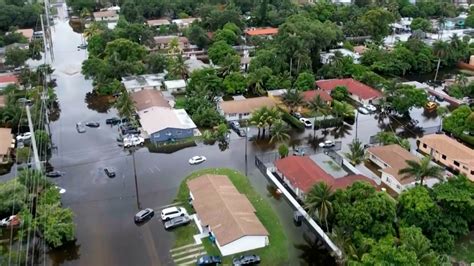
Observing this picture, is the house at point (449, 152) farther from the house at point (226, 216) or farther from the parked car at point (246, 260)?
the parked car at point (246, 260)

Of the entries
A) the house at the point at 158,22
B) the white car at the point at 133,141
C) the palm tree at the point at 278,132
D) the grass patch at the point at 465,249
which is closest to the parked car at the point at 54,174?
the white car at the point at 133,141

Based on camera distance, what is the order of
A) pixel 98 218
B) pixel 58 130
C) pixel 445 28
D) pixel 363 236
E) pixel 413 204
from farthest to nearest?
pixel 445 28
pixel 58 130
pixel 98 218
pixel 413 204
pixel 363 236

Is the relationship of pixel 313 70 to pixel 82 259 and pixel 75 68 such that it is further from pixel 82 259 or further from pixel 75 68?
pixel 82 259

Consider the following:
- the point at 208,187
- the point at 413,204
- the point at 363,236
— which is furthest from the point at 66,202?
the point at 413,204

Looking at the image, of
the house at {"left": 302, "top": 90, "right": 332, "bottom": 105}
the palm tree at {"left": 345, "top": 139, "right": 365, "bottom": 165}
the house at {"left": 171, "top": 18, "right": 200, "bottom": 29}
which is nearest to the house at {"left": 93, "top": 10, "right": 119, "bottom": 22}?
the house at {"left": 171, "top": 18, "right": 200, "bottom": 29}

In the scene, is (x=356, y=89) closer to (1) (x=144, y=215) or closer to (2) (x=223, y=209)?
(2) (x=223, y=209)

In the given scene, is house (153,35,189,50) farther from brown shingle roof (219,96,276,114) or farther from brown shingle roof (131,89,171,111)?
brown shingle roof (219,96,276,114)

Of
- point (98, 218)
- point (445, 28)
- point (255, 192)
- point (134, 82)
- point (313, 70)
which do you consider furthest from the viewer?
point (445, 28)
